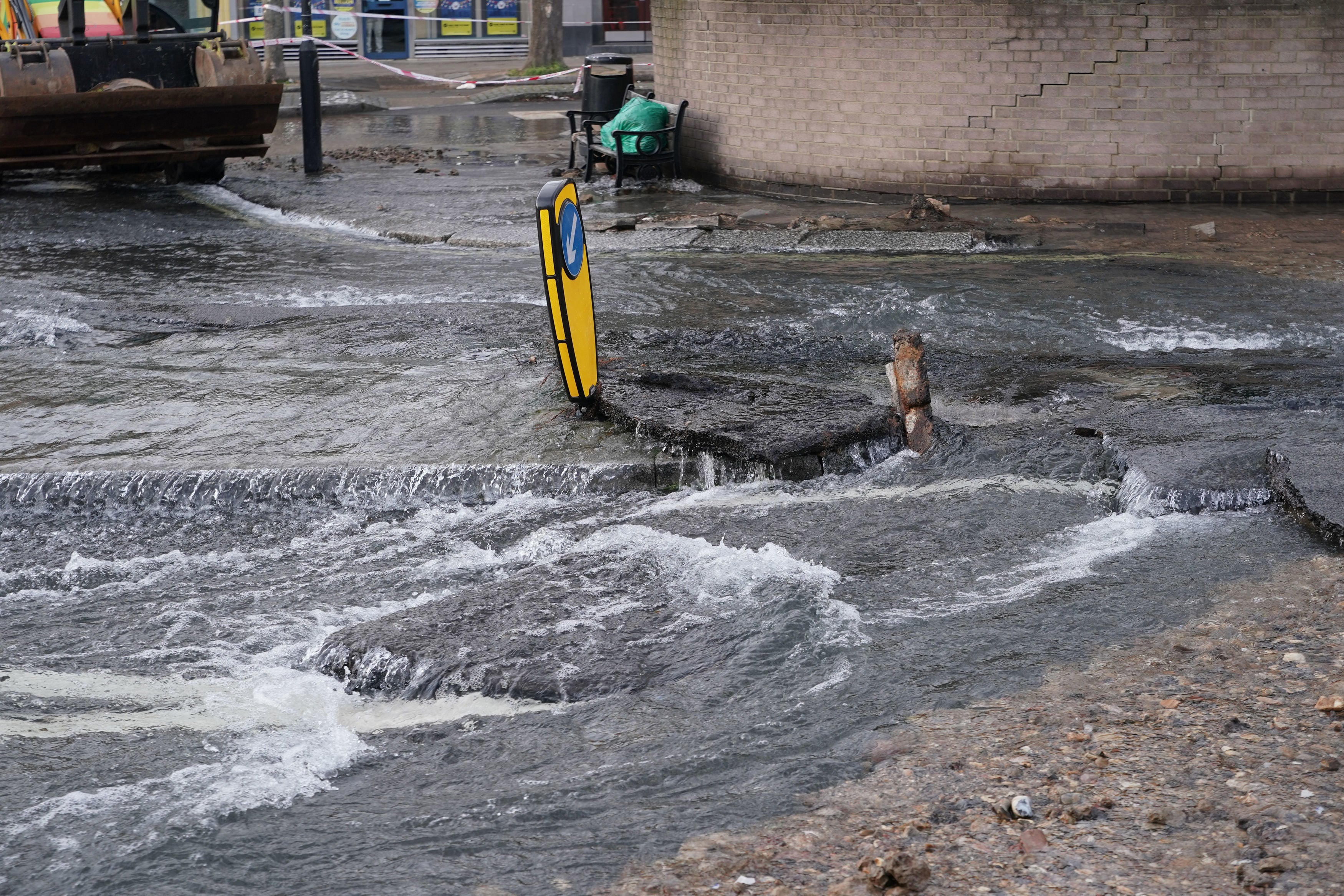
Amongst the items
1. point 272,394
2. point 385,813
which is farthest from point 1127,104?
point 385,813

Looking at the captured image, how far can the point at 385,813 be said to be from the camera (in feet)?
12.1

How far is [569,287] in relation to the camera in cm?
640

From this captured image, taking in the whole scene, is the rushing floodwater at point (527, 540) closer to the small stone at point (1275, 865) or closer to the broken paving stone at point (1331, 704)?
the broken paving stone at point (1331, 704)

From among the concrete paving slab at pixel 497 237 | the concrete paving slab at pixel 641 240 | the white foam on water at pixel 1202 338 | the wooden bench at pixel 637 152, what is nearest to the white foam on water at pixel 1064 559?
the white foam on water at pixel 1202 338

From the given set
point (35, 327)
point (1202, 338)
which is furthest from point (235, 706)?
point (1202, 338)

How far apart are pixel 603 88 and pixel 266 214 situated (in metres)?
4.05

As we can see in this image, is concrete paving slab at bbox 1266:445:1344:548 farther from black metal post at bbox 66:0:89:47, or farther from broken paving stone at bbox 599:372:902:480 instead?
black metal post at bbox 66:0:89:47

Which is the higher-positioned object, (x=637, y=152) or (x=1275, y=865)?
(x=637, y=152)

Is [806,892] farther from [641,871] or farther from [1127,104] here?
[1127,104]

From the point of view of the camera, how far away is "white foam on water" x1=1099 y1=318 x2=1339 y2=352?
26.8 ft

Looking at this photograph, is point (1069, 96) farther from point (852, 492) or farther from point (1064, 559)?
point (1064, 559)

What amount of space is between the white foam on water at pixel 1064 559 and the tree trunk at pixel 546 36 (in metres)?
22.4

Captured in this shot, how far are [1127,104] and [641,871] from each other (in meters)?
11.2

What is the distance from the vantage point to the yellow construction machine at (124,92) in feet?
43.7
